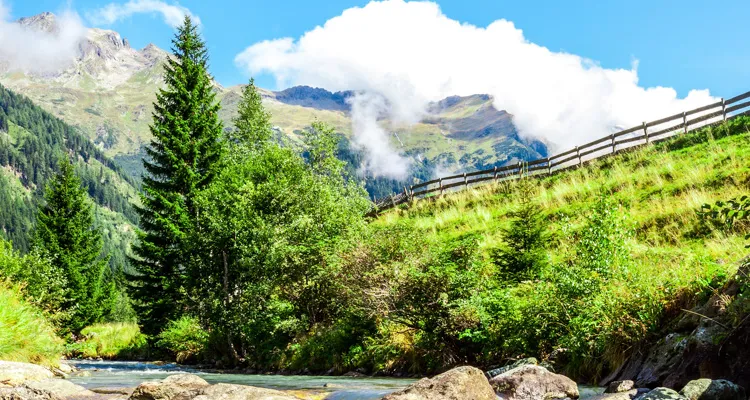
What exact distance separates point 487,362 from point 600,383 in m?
3.79

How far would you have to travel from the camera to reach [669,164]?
26.0 m

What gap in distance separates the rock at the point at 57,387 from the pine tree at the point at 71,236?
109ft

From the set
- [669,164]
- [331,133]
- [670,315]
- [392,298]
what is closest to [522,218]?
[392,298]

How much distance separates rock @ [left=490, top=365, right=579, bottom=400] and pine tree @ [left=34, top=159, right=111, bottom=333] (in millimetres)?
39221

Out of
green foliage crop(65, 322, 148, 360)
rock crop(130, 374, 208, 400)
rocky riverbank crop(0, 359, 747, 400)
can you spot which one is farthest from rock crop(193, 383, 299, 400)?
green foliage crop(65, 322, 148, 360)

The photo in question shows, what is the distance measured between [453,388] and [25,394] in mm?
7412

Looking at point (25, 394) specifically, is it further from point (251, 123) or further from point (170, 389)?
point (251, 123)

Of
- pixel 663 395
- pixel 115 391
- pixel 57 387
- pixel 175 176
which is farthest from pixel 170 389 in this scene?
pixel 175 176

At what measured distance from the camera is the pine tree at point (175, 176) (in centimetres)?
3431

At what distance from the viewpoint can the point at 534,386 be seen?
991 centimetres

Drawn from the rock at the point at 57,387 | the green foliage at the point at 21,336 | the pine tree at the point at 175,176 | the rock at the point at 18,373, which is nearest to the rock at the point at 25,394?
the rock at the point at 57,387

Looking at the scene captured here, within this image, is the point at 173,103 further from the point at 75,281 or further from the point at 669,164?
the point at 669,164

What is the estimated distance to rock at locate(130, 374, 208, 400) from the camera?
→ 392 inches

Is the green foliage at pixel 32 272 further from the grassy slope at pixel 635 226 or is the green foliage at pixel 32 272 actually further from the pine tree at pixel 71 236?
the grassy slope at pixel 635 226
